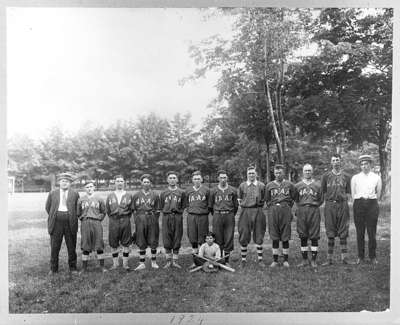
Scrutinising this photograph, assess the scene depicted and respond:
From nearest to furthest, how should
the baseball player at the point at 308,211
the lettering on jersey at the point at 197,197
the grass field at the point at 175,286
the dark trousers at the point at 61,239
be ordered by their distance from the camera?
the grass field at the point at 175,286, the dark trousers at the point at 61,239, the baseball player at the point at 308,211, the lettering on jersey at the point at 197,197

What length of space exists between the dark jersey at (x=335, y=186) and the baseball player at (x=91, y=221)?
3591mm

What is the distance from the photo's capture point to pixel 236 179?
21.2 ft

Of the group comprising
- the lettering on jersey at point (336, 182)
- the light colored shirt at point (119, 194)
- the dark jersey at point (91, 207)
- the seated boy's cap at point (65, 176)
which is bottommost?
the dark jersey at point (91, 207)

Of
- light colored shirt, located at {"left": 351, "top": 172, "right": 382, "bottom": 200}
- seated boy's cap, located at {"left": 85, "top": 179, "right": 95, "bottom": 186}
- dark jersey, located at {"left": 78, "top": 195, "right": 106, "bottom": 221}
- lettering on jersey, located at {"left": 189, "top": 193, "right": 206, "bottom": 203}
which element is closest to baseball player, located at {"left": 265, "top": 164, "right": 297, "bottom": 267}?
light colored shirt, located at {"left": 351, "top": 172, "right": 382, "bottom": 200}

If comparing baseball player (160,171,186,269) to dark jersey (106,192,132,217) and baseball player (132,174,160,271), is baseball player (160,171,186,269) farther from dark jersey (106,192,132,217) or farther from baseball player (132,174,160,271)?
dark jersey (106,192,132,217)

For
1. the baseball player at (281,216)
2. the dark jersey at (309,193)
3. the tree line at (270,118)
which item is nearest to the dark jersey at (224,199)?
the tree line at (270,118)

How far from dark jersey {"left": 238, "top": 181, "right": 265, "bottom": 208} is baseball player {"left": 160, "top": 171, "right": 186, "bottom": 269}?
968 millimetres

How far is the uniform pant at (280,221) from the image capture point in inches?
248

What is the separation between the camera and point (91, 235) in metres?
6.29

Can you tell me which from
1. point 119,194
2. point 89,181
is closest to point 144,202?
point 119,194

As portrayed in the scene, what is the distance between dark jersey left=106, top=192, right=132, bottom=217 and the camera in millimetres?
6312

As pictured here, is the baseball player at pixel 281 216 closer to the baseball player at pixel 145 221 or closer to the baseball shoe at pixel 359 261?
the baseball shoe at pixel 359 261

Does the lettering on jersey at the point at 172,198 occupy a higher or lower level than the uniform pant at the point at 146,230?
higher

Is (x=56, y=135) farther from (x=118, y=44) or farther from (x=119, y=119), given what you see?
(x=118, y=44)
